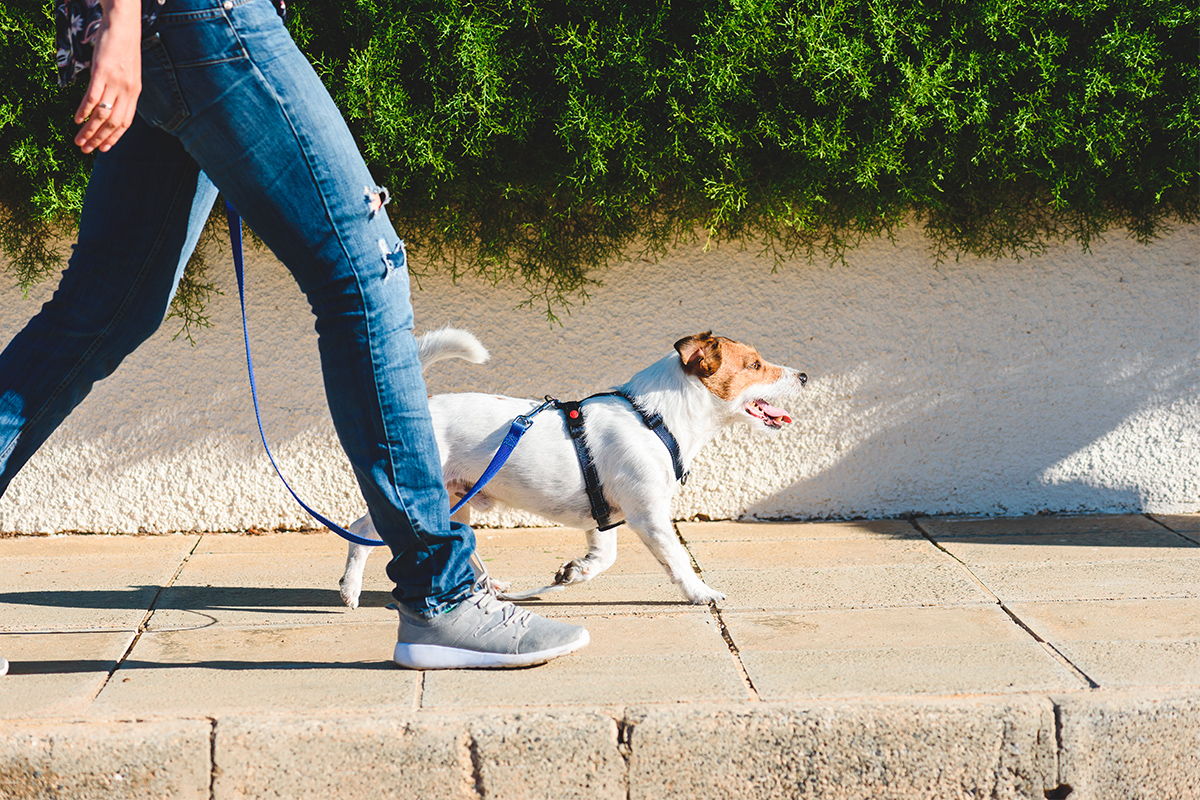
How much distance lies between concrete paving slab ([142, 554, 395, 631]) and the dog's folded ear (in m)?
1.28

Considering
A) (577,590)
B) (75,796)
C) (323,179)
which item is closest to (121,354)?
(323,179)

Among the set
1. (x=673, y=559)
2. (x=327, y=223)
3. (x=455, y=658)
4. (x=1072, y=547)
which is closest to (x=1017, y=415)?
(x=1072, y=547)

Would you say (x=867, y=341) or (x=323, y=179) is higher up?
(x=323, y=179)

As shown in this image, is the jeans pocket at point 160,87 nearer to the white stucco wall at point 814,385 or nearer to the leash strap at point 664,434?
the leash strap at point 664,434

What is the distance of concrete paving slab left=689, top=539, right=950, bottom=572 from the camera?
3662 mm

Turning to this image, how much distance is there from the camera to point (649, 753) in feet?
7.08

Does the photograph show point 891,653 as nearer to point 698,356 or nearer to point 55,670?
point 698,356

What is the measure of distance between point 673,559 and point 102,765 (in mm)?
1687

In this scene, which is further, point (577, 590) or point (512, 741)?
point (577, 590)

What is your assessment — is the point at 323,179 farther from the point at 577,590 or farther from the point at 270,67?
the point at 577,590

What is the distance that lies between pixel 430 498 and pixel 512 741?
1.87ft

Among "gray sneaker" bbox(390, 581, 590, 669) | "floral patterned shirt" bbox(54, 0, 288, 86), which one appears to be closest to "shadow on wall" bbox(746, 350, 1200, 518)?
"gray sneaker" bbox(390, 581, 590, 669)

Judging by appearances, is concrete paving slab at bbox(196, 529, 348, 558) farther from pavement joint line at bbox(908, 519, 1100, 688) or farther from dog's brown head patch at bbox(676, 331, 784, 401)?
pavement joint line at bbox(908, 519, 1100, 688)

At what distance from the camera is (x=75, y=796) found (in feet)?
6.88
